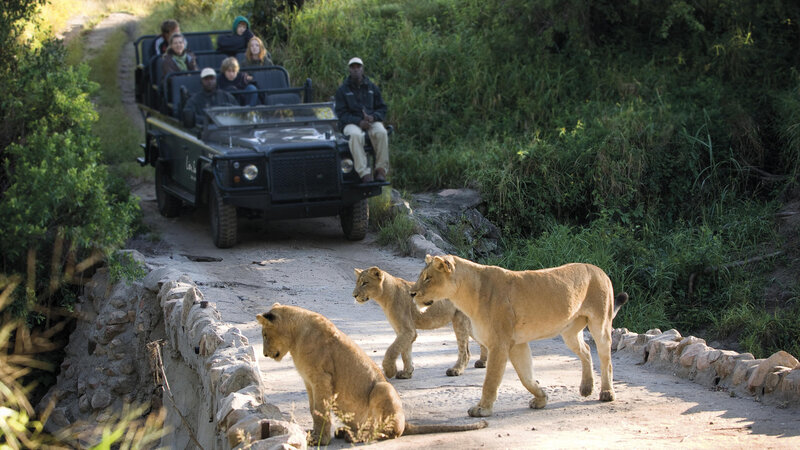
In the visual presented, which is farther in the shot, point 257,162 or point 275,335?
point 257,162

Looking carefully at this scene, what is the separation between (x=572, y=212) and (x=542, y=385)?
274 inches

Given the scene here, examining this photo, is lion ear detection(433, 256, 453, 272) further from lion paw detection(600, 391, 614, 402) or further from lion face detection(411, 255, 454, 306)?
lion paw detection(600, 391, 614, 402)

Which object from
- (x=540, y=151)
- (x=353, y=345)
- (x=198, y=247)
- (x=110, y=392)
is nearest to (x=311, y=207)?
(x=198, y=247)

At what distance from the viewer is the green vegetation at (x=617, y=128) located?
11344 millimetres

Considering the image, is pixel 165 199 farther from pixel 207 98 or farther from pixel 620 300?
pixel 620 300

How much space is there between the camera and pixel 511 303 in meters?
6.16

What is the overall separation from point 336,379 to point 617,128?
9420mm

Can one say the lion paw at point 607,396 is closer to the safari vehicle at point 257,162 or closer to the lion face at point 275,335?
the lion face at point 275,335

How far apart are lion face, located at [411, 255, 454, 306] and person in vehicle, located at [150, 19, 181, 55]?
9.19 metres

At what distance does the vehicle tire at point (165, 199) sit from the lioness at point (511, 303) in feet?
25.7

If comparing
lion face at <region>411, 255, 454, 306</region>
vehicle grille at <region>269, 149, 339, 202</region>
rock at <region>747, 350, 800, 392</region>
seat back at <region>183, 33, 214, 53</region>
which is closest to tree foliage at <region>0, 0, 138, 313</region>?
vehicle grille at <region>269, 149, 339, 202</region>

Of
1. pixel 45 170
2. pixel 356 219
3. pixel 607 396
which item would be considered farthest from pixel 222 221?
pixel 607 396

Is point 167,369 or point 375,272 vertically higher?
point 375,272

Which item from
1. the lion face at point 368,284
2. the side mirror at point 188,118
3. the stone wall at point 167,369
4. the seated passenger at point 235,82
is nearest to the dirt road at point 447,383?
the stone wall at point 167,369
